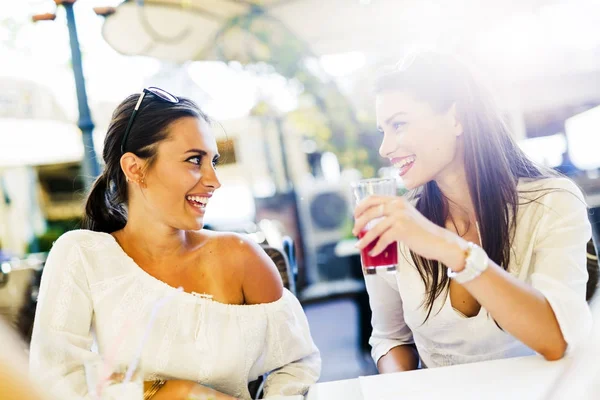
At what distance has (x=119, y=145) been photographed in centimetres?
163

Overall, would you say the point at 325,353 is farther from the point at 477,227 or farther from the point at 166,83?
the point at 477,227

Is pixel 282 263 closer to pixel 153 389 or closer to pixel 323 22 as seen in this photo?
pixel 153 389

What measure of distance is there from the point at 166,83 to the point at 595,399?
142 inches

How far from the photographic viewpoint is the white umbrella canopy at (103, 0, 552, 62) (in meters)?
3.58

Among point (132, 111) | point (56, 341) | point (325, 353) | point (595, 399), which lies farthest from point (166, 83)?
point (595, 399)

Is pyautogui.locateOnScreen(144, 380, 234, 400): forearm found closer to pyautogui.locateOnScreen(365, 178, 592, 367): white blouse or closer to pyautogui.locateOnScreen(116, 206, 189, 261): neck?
pyautogui.locateOnScreen(116, 206, 189, 261): neck

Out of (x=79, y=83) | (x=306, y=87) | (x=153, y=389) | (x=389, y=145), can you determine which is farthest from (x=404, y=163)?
(x=306, y=87)

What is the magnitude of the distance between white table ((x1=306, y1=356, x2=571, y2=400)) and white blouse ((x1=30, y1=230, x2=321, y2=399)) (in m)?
0.23

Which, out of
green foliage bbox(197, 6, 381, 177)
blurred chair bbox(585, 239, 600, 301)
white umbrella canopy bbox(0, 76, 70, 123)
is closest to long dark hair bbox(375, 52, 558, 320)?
blurred chair bbox(585, 239, 600, 301)

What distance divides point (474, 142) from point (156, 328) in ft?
3.11

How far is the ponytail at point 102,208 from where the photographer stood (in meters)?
1.71

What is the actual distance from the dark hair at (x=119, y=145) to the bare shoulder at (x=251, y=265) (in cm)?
30

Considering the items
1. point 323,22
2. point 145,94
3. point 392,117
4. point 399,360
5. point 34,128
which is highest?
point 323,22

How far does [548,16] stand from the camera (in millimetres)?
4539
